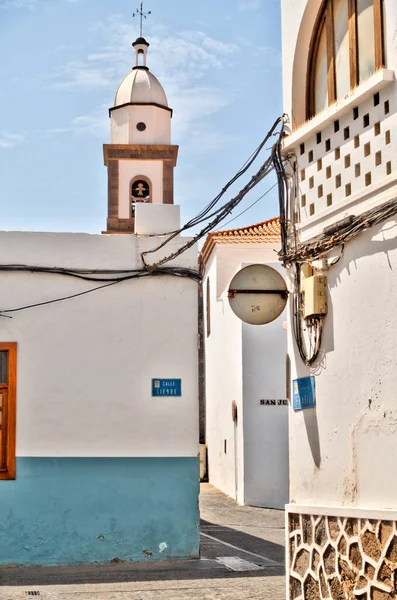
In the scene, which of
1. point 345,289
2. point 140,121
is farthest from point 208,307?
point 345,289

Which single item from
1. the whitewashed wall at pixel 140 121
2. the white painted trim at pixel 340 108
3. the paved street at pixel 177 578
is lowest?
the paved street at pixel 177 578

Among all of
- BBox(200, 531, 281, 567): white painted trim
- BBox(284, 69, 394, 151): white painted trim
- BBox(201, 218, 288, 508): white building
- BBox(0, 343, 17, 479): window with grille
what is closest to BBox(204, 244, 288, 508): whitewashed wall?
BBox(201, 218, 288, 508): white building

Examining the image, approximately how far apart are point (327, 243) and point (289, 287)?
1.12 m

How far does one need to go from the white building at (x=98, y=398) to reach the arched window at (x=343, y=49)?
4.94 meters

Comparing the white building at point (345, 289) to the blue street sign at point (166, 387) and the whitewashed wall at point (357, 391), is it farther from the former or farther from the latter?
the blue street sign at point (166, 387)

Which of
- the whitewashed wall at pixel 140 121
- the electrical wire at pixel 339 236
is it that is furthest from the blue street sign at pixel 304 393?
the whitewashed wall at pixel 140 121

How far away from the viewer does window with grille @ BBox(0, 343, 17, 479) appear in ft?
43.0

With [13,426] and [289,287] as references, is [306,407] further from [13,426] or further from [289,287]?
[13,426]

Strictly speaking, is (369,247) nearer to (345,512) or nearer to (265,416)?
(345,512)

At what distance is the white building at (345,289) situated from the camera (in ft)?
24.6

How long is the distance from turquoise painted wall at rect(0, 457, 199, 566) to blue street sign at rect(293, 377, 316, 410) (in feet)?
14.9

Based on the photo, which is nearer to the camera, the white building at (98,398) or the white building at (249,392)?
the white building at (98,398)

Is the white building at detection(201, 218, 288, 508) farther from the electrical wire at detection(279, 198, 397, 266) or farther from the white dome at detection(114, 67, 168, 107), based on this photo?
the electrical wire at detection(279, 198, 397, 266)

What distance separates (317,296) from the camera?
28.2 ft
